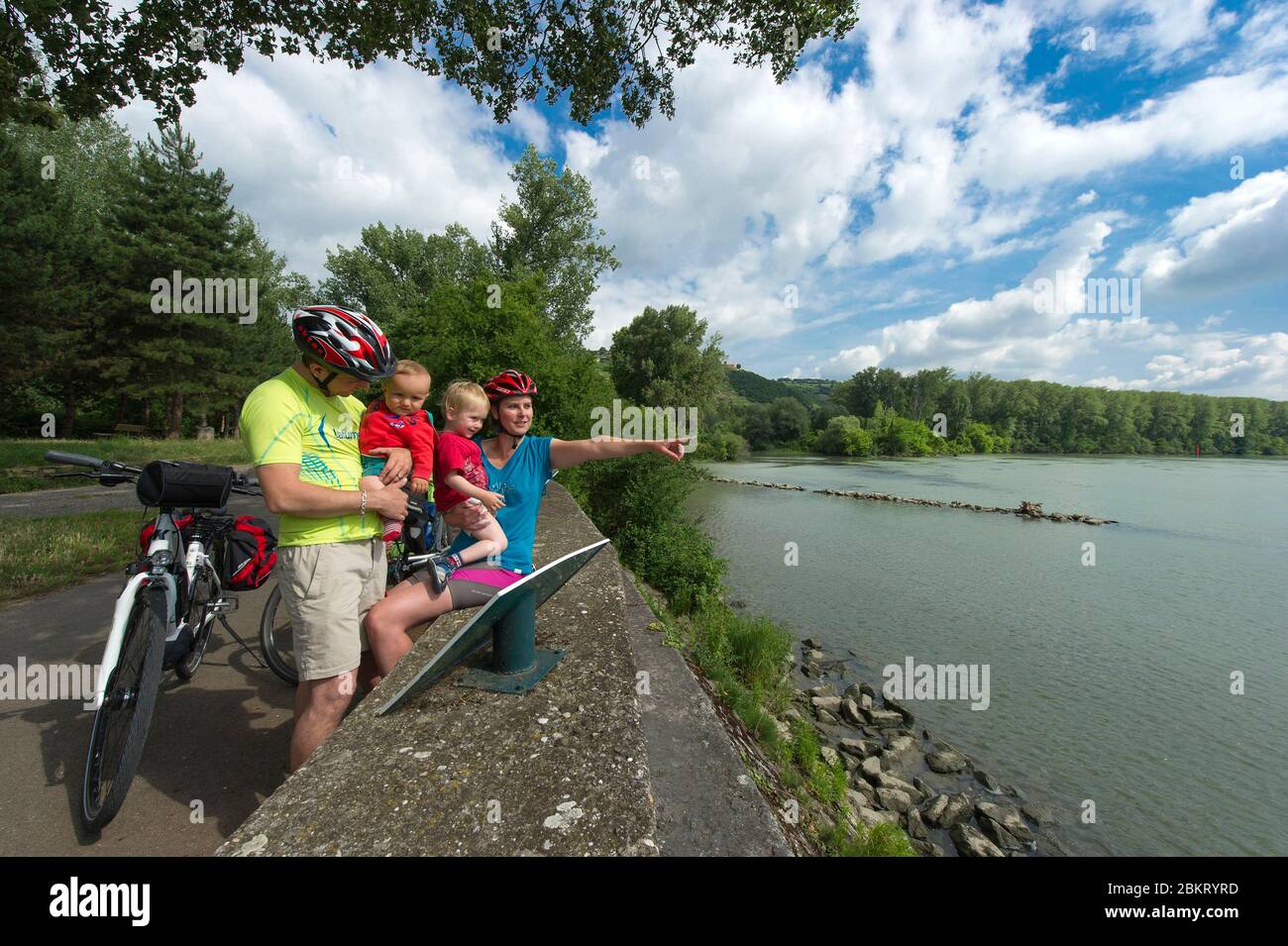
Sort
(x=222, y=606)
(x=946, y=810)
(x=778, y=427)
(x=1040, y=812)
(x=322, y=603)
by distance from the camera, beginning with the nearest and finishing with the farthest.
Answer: (x=322, y=603) → (x=222, y=606) → (x=946, y=810) → (x=1040, y=812) → (x=778, y=427)

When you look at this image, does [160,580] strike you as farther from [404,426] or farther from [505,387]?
[505,387]

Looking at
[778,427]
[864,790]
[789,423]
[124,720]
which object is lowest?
[864,790]

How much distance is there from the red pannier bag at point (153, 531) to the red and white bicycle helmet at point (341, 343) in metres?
1.73

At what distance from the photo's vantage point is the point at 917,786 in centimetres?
702

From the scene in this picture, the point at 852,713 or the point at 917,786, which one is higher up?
the point at 852,713

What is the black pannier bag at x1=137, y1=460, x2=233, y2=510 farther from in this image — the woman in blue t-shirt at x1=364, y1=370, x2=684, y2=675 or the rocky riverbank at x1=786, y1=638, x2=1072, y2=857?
the rocky riverbank at x1=786, y1=638, x2=1072, y2=857

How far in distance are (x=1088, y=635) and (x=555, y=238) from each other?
25.7 metres

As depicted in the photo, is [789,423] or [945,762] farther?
[789,423]

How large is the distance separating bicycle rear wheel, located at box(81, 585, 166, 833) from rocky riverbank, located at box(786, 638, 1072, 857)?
5071mm

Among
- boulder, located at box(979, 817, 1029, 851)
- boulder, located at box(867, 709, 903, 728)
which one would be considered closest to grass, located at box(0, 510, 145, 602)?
boulder, located at box(867, 709, 903, 728)

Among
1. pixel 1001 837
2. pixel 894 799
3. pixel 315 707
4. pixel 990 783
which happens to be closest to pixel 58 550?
pixel 315 707

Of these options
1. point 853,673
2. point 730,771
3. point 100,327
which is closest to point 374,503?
point 730,771
